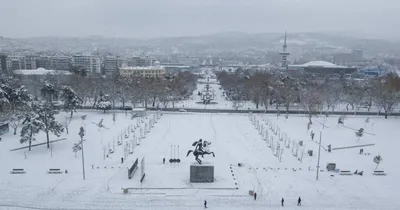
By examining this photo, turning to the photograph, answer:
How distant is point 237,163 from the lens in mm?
25578

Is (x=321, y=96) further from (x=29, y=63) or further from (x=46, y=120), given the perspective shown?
(x=29, y=63)

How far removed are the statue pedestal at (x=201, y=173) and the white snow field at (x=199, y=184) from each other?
42cm

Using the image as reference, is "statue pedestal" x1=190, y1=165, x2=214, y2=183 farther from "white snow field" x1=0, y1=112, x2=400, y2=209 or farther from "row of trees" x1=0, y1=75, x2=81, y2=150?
"row of trees" x1=0, y1=75, x2=81, y2=150

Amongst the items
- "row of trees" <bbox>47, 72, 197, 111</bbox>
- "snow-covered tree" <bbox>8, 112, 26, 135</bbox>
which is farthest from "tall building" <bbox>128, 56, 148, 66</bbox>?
"snow-covered tree" <bbox>8, 112, 26, 135</bbox>

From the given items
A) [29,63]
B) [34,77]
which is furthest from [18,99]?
[29,63]

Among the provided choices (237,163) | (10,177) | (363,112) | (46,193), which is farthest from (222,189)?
(363,112)

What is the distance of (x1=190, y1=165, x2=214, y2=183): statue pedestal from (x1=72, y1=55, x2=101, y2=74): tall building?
91.6m

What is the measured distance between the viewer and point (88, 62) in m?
108

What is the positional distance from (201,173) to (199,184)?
736mm

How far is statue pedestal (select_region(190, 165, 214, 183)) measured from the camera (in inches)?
849

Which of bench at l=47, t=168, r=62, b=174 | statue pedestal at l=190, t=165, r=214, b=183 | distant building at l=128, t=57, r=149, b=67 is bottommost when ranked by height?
bench at l=47, t=168, r=62, b=174

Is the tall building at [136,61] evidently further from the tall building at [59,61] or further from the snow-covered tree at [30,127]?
the snow-covered tree at [30,127]

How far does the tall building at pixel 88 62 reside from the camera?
10632cm

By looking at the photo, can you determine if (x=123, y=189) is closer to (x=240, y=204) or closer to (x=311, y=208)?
(x=240, y=204)
